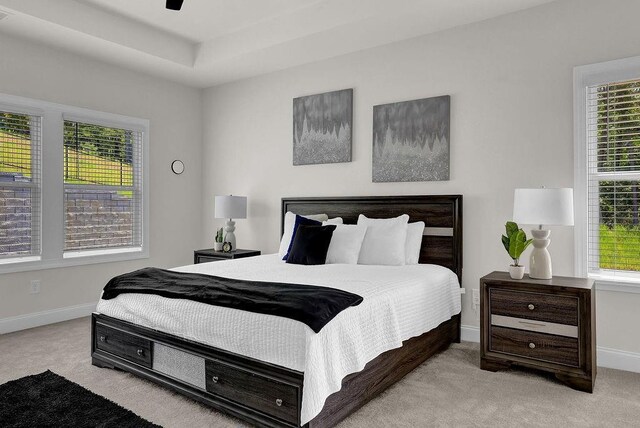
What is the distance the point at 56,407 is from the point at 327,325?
5.34 feet

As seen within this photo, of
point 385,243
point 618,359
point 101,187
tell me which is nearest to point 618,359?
point 618,359

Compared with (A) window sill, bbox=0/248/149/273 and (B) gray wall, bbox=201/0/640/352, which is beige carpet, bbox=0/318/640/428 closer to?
(B) gray wall, bbox=201/0/640/352

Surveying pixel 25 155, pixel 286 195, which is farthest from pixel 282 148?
pixel 25 155

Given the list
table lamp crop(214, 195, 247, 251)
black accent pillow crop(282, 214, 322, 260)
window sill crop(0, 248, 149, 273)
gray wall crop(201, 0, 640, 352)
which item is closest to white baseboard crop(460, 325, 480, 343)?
gray wall crop(201, 0, 640, 352)

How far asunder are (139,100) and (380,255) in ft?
11.1

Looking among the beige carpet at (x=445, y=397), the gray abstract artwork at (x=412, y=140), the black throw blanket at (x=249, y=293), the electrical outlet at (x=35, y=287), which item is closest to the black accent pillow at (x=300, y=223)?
the gray abstract artwork at (x=412, y=140)

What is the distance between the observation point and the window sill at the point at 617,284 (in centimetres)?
301

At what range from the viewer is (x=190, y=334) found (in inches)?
96.0

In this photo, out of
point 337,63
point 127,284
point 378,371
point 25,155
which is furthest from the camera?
point 337,63

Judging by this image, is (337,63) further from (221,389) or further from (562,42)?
(221,389)

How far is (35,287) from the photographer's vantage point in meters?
4.11

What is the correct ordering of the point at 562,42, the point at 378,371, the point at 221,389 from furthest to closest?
1. the point at 562,42
2. the point at 378,371
3. the point at 221,389

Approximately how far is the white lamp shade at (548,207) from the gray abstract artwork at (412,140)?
0.98m

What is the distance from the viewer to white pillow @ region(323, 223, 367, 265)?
12.0ft
